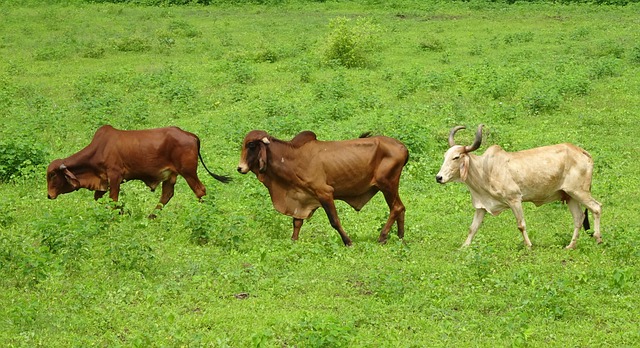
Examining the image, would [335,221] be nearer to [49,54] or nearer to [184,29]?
[49,54]

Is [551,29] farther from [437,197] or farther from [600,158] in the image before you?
[437,197]

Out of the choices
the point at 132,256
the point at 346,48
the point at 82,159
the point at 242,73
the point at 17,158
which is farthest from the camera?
the point at 346,48

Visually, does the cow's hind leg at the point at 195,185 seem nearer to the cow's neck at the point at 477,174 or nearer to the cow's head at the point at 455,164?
the cow's head at the point at 455,164

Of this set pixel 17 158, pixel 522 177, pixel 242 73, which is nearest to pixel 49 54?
→ pixel 242 73

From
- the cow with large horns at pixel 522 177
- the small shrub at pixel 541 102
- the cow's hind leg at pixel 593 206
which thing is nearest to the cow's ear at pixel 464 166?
the cow with large horns at pixel 522 177

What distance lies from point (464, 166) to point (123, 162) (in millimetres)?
4168

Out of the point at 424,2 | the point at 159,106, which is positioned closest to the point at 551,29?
the point at 424,2

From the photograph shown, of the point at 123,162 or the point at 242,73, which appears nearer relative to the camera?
the point at 123,162

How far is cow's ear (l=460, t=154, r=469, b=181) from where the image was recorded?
10.2 metres

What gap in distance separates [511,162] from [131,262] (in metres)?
4.07

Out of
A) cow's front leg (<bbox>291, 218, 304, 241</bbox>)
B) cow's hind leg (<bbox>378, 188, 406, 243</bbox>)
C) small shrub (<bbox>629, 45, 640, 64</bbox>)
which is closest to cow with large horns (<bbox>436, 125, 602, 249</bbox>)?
cow's hind leg (<bbox>378, 188, 406, 243</bbox>)

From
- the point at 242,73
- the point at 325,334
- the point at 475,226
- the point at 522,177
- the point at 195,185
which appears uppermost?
the point at 522,177

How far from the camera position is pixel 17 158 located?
43.8ft

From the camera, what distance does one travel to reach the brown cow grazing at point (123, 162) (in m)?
11.6
